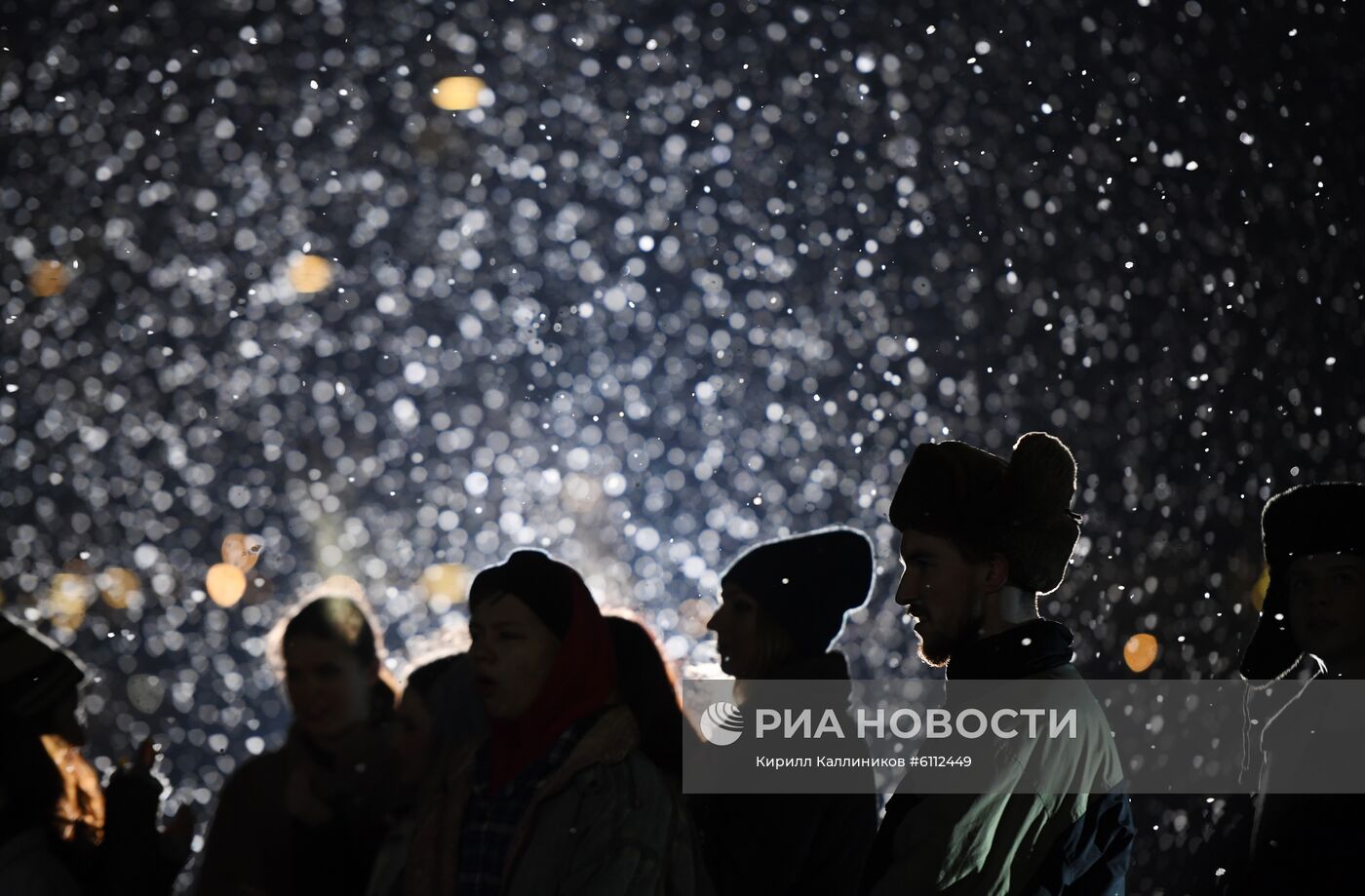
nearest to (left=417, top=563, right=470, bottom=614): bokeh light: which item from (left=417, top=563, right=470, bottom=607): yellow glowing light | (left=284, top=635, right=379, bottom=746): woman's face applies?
(left=417, top=563, right=470, bottom=607): yellow glowing light

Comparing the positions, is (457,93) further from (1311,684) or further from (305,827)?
(1311,684)

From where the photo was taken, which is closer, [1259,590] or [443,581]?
[443,581]

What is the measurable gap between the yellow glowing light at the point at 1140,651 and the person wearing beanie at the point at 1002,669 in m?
0.55

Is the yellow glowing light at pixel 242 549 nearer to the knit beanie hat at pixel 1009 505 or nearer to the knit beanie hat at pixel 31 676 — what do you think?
the knit beanie hat at pixel 31 676

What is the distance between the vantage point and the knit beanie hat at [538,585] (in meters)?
0.83

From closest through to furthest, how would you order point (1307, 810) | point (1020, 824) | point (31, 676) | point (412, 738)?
point (1020, 824) → point (1307, 810) → point (31, 676) → point (412, 738)

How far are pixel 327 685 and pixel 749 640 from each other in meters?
0.34

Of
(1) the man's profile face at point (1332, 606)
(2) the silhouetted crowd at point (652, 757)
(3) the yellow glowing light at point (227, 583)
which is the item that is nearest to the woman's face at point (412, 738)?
(2) the silhouetted crowd at point (652, 757)

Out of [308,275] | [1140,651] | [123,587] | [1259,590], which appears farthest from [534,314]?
[1259,590]

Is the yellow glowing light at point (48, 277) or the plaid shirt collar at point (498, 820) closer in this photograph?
the plaid shirt collar at point (498, 820)

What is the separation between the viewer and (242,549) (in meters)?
1.11

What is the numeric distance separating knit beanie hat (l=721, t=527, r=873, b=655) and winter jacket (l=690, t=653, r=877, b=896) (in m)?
0.11

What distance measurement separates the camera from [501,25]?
1.18 meters

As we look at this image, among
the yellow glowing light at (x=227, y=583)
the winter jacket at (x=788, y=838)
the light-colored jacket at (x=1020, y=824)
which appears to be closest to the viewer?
the light-colored jacket at (x=1020, y=824)
